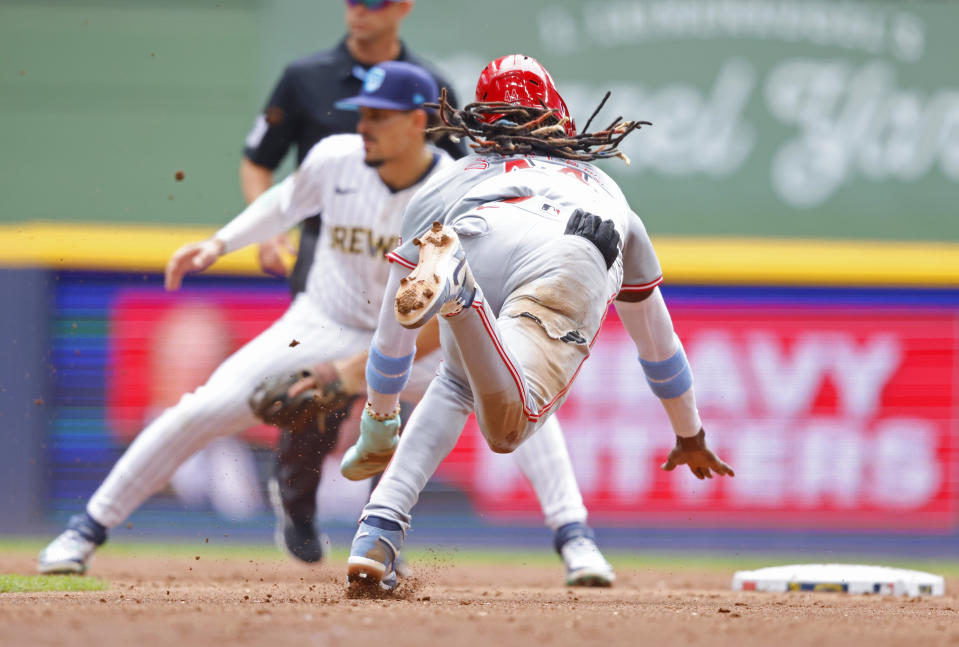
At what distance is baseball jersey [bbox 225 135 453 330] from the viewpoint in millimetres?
5168

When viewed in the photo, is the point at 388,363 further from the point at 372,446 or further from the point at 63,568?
the point at 63,568

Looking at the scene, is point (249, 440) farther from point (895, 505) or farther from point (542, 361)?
point (542, 361)

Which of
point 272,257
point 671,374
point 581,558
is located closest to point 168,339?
point 272,257

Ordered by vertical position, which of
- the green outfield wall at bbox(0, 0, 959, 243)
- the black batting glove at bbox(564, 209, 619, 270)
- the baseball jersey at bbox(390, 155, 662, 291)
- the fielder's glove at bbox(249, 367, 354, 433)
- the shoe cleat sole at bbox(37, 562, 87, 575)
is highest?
the green outfield wall at bbox(0, 0, 959, 243)

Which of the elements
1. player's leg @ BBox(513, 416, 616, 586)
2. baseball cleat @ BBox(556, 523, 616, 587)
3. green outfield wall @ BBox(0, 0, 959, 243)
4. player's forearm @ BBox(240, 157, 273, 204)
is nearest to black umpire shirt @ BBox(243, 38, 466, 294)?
player's forearm @ BBox(240, 157, 273, 204)

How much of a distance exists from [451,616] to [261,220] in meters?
2.35

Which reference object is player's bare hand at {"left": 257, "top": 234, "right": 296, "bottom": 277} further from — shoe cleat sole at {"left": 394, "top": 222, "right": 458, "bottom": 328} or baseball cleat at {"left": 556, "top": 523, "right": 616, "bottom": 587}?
shoe cleat sole at {"left": 394, "top": 222, "right": 458, "bottom": 328}

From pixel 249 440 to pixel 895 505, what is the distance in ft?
11.9

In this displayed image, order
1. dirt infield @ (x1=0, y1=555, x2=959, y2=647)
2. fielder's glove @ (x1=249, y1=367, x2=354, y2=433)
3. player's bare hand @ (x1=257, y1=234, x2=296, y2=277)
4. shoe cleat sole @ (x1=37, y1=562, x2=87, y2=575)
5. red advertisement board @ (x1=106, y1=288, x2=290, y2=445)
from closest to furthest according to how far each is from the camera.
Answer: dirt infield @ (x1=0, y1=555, x2=959, y2=647)
fielder's glove @ (x1=249, y1=367, x2=354, y2=433)
shoe cleat sole @ (x1=37, y1=562, x2=87, y2=575)
player's bare hand @ (x1=257, y1=234, x2=296, y2=277)
red advertisement board @ (x1=106, y1=288, x2=290, y2=445)

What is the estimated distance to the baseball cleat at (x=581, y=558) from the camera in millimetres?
4977

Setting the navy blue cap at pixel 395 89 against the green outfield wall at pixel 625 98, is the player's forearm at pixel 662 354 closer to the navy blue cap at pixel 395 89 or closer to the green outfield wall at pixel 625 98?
the navy blue cap at pixel 395 89

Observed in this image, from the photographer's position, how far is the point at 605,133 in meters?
3.83

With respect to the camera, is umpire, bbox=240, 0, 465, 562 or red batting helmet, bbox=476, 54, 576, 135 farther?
umpire, bbox=240, 0, 465, 562

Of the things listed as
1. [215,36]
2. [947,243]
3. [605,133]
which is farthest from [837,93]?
[605,133]
